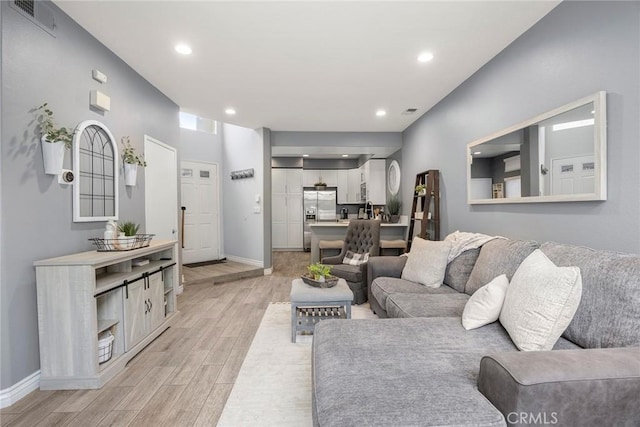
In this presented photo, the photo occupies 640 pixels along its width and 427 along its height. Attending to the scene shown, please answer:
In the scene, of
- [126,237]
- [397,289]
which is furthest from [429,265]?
[126,237]

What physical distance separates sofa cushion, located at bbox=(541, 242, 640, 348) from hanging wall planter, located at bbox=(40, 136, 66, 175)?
337 centimetres

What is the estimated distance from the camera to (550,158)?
2184 millimetres

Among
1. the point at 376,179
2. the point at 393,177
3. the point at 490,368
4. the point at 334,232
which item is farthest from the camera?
the point at 376,179

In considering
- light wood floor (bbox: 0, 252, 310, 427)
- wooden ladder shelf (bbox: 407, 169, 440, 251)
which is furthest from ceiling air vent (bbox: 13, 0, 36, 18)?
wooden ladder shelf (bbox: 407, 169, 440, 251)

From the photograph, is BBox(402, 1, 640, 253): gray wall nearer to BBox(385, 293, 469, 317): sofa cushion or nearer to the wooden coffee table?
BBox(385, 293, 469, 317): sofa cushion

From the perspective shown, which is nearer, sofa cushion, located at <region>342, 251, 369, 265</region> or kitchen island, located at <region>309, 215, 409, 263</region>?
sofa cushion, located at <region>342, 251, 369, 265</region>

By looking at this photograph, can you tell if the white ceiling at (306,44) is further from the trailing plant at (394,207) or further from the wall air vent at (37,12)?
the trailing plant at (394,207)

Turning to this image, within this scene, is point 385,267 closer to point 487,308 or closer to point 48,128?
point 487,308

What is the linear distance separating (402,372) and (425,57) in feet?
9.04

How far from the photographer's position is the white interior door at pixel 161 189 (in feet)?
11.8

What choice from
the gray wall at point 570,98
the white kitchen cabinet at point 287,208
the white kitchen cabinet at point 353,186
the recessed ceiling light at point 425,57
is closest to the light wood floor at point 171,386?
the gray wall at point 570,98

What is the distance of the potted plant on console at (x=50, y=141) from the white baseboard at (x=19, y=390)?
140cm

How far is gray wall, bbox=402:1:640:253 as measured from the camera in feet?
5.43

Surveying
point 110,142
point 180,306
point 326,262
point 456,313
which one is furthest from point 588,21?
point 180,306
